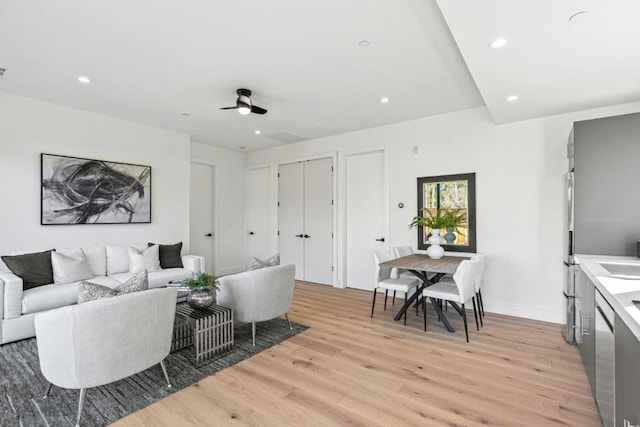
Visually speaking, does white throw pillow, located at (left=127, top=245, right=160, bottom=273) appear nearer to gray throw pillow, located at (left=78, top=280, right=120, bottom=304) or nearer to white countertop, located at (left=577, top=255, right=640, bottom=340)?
gray throw pillow, located at (left=78, top=280, right=120, bottom=304)

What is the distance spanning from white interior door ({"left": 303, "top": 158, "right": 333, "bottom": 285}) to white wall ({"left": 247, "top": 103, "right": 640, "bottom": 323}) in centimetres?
153

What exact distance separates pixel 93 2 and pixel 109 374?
97.6 inches

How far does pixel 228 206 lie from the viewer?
678 cm

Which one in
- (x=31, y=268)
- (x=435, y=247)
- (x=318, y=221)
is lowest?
(x=31, y=268)

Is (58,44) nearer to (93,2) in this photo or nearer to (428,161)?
(93,2)

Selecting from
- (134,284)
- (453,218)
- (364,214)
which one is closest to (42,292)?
(134,284)

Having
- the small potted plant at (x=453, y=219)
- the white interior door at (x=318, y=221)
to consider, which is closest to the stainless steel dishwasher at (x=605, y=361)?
the small potted plant at (x=453, y=219)

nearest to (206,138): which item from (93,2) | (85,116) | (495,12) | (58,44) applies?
(85,116)

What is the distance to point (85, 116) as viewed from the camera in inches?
173

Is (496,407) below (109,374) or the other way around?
below

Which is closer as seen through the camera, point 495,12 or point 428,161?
point 495,12

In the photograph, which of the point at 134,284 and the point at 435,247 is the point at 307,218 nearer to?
the point at 435,247

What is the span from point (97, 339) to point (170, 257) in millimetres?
2926

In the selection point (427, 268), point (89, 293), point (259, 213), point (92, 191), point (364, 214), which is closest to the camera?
point (89, 293)
